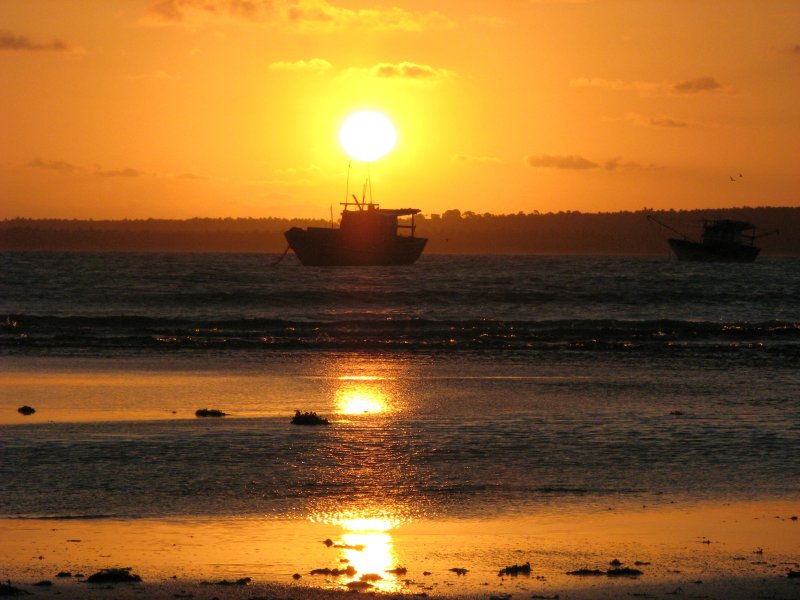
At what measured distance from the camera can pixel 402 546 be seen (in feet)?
36.0

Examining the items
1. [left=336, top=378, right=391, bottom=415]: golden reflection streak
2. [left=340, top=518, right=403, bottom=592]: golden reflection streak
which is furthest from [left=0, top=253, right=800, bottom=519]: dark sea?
[left=340, top=518, right=403, bottom=592]: golden reflection streak

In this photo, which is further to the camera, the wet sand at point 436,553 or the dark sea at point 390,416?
the dark sea at point 390,416

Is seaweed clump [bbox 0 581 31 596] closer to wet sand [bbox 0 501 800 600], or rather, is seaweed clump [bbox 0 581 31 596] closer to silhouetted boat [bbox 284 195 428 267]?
wet sand [bbox 0 501 800 600]

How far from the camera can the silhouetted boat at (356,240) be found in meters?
137

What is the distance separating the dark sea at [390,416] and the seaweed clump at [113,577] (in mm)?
2527

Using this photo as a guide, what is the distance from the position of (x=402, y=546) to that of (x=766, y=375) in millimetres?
19280

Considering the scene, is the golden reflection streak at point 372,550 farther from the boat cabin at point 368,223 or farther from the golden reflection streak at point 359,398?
the boat cabin at point 368,223

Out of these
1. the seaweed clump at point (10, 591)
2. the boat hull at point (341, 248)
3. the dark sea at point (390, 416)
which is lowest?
the seaweed clump at point (10, 591)

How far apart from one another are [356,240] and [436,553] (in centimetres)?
12620

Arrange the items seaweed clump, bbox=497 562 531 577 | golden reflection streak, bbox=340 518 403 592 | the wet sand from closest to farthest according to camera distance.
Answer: the wet sand
golden reflection streak, bbox=340 518 403 592
seaweed clump, bbox=497 562 531 577

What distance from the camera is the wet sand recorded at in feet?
30.8

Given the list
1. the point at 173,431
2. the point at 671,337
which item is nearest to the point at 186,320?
the point at 671,337

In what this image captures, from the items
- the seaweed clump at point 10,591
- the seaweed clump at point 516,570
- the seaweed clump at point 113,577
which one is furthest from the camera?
the seaweed clump at point 516,570

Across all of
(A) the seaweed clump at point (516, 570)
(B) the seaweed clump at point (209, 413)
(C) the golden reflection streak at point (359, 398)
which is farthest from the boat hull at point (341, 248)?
(A) the seaweed clump at point (516, 570)
